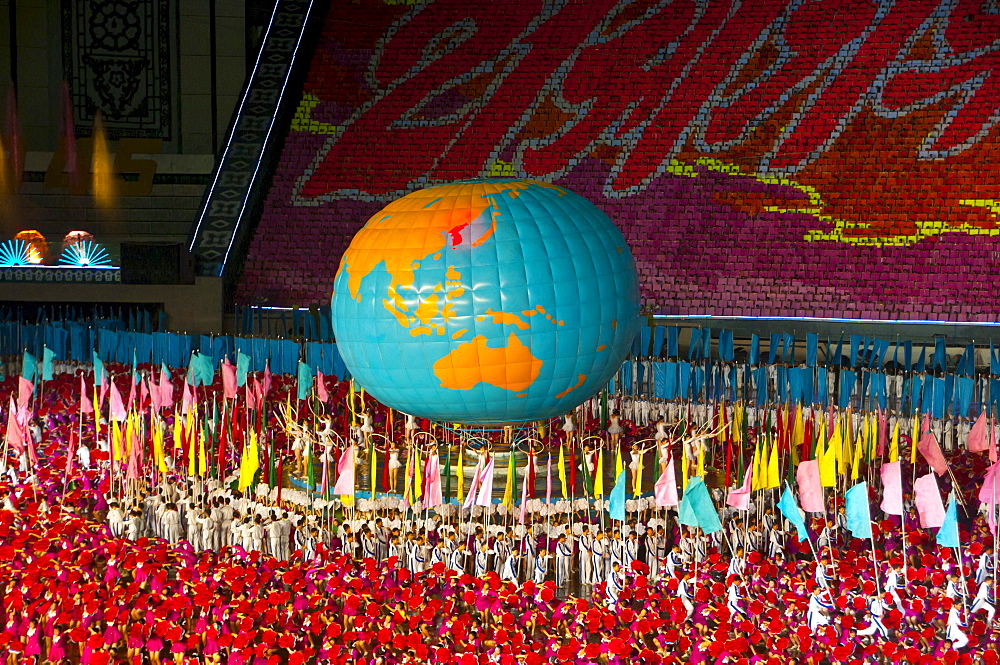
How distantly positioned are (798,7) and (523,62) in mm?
7715

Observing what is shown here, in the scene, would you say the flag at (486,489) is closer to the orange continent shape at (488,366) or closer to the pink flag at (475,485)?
the pink flag at (475,485)

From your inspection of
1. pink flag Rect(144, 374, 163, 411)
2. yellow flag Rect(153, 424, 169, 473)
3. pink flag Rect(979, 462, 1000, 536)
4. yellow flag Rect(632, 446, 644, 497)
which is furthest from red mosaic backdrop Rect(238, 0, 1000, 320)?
pink flag Rect(979, 462, 1000, 536)

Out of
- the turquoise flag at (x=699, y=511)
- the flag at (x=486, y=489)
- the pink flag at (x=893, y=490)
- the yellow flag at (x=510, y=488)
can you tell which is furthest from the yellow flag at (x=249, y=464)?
the pink flag at (x=893, y=490)

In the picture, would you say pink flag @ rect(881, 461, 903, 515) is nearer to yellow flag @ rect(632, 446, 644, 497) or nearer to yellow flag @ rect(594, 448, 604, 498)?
yellow flag @ rect(632, 446, 644, 497)

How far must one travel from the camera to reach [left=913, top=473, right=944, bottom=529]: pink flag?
988 cm

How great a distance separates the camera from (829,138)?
1105 inches

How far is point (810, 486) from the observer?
33.9 ft

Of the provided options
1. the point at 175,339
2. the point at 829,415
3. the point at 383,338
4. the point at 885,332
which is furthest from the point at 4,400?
the point at 885,332

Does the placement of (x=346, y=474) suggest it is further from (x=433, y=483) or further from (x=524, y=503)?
(x=524, y=503)

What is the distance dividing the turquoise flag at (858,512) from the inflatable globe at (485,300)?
9.72 ft

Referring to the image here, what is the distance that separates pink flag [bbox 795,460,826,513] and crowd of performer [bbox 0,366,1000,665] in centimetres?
31

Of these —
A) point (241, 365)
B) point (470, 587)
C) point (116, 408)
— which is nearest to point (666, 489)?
point (470, 587)

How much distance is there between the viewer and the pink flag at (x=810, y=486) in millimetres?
10297

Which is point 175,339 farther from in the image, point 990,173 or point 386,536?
point 990,173
